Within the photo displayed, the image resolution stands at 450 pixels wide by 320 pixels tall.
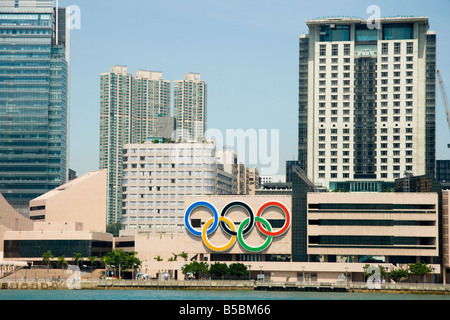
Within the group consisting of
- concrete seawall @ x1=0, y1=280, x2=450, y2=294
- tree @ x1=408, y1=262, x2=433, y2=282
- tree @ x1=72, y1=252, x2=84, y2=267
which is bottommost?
concrete seawall @ x1=0, y1=280, x2=450, y2=294

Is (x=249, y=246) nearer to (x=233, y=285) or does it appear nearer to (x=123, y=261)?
(x=233, y=285)

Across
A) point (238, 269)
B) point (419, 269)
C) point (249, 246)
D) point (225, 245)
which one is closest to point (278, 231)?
point (249, 246)

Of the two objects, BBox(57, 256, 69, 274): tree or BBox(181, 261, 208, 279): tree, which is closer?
BBox(181, 261, 208, 279): tree

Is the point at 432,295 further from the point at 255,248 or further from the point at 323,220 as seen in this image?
the point at 255,248

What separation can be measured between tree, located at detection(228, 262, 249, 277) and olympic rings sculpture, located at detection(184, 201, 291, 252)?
5.29 metres

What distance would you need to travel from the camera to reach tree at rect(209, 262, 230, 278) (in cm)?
15662

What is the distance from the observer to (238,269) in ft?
514

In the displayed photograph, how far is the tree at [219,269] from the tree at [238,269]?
946 mm

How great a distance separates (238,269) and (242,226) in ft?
33.1

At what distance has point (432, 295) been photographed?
462 feet

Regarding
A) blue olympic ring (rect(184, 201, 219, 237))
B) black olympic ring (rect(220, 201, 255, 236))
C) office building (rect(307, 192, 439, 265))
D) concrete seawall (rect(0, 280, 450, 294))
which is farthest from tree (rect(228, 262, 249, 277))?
office building (rect(307, 192, 439, 265))

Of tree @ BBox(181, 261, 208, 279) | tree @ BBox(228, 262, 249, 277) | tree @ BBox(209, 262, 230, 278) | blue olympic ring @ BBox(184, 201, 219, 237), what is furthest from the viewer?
blue olympic ring @ BBox(184, 201, 219, 237)

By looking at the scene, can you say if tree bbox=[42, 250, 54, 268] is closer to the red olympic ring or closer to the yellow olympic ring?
the yellow olympic ring

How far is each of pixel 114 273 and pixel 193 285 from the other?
35.8 meters
